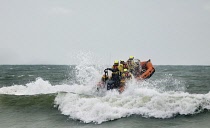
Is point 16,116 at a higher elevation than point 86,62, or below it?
below

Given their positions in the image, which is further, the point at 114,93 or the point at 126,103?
the point at 114,93

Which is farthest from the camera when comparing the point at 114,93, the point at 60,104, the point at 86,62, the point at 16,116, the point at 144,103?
the point at 86,62

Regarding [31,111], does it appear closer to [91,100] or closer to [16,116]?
[16,116]

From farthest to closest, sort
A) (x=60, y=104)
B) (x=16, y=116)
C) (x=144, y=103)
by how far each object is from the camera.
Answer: (x=60, y=104) < (x=16, y=116) < (x=144, y=103)

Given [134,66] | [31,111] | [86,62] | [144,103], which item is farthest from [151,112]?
[86,62]

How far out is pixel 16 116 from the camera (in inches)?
519

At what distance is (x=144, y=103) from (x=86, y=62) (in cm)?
996

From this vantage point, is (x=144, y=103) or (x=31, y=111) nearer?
(x=144, y=103)

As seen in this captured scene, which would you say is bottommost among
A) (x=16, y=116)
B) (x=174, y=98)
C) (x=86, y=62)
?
(x=16, y=116)

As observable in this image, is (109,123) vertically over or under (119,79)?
under

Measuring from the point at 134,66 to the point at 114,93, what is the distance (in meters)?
4.50

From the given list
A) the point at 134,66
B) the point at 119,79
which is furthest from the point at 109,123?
the point at 134,66

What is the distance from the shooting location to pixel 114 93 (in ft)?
50.4

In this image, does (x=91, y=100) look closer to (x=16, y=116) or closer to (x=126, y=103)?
(x=126, y=103)
